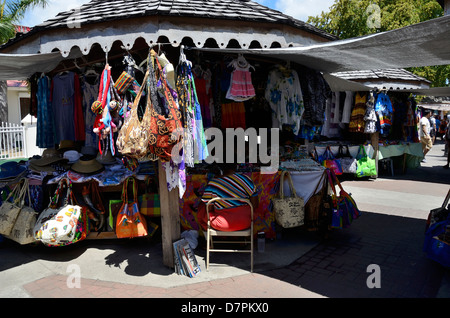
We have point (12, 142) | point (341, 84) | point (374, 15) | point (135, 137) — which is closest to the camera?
point (135, 137)

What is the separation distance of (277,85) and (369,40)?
7.52ft

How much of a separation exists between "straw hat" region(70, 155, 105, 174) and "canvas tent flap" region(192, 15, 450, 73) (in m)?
2.70

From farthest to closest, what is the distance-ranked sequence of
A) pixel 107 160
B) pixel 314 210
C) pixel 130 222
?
pixel 107 160
pixel 314 210
pixel 130 222

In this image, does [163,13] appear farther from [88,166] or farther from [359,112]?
[359,112]

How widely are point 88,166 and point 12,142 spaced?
11.6 m

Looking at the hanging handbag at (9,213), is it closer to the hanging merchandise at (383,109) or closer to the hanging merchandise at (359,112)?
the hanging merchandise at (359,112)

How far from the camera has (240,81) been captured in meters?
5.25

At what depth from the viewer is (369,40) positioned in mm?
3770

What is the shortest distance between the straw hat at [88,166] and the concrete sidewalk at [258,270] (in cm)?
121

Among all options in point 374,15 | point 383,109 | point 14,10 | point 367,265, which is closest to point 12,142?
point 14,10

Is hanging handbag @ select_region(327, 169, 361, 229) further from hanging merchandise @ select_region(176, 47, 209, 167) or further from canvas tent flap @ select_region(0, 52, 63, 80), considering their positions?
canvas tent flap @ select_region(0, 52, 63, 80)

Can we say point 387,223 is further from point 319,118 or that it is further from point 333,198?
point 319,118

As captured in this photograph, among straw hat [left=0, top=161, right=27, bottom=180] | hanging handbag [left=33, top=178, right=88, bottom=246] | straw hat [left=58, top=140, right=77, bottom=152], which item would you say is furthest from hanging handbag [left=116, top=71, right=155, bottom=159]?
straw hat [left=58, top=140, right=77, bottom=152]

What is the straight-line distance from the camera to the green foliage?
16356 millimetres
